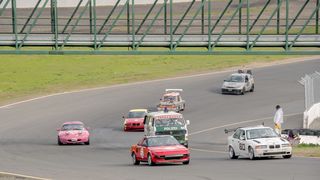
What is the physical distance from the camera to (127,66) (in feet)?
326

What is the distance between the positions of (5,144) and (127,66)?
4852 cm

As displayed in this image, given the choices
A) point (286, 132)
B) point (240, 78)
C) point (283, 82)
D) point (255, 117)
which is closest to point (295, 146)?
point (286, 132)

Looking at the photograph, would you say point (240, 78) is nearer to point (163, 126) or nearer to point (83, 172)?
point (163, 126)

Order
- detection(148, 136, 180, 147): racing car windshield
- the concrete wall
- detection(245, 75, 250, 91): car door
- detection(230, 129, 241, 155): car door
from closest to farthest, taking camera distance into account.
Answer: detection(148, 136, 180, 147): racing car windshield
detection(230, 129, 241, 155): car door
the concrete wall
detection(245, 75, 250, 91): car door

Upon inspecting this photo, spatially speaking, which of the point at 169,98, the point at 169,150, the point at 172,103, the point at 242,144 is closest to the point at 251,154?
the point at 242,144

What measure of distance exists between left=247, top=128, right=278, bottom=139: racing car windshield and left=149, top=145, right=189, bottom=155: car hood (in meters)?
2.73

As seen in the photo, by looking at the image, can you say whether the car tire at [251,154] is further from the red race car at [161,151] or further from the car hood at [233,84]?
the car hood at [233,84]

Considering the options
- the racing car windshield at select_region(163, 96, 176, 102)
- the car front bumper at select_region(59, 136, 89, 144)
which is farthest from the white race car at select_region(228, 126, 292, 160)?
the racing car windshield at select_region(163, 96, 176, 102)

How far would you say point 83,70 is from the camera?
97000 mm

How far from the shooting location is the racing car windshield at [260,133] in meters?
37.3

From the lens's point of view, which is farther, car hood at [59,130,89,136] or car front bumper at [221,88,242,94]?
car front bumper at [221,88,242,94]

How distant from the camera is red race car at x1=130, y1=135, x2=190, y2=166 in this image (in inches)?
1409

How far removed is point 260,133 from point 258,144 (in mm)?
1299

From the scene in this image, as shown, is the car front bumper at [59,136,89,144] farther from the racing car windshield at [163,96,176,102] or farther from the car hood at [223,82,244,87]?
the car hood at [223,82,244,87]
